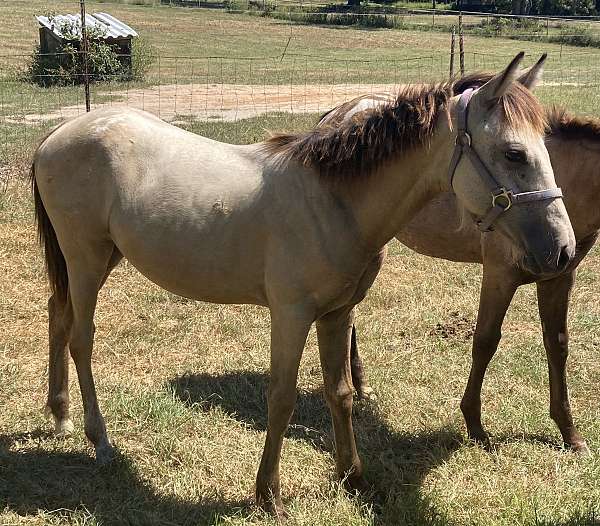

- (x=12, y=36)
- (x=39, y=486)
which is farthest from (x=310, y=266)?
(x=12, y=36)

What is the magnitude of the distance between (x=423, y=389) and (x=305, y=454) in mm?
1159

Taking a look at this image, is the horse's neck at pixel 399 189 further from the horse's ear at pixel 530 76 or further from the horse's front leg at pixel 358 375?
the horse's front leg at pixel 358 375

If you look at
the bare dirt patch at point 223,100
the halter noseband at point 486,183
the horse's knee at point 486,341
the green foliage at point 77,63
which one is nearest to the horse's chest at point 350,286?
the halter noseband at point 486,183

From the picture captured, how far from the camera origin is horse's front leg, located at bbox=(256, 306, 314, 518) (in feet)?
10.5

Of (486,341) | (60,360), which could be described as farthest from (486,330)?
(60,360)

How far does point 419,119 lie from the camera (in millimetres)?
2904

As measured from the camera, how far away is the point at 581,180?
395 centimetres

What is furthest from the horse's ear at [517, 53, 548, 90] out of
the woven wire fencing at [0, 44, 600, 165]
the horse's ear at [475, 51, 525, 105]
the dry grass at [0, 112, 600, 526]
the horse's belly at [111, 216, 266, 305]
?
the woven wire fencing at [0, 44, 600, 165]

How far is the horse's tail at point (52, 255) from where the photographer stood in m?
4.04

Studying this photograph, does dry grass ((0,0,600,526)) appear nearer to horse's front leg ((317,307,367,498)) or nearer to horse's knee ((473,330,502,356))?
horse's front leg ((317,307,367,498))

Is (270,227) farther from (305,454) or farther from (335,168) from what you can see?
(305,454)

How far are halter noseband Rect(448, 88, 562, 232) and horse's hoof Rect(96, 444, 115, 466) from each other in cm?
237

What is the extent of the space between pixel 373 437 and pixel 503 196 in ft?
6.80

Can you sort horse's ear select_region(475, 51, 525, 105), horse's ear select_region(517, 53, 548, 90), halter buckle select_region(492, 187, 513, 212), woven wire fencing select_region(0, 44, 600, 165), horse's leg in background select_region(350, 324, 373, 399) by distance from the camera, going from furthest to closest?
woven wire fencing select_region(0, 44, 600, 165) → horse's leg in background select_region(350, 324, 373, 399) → horse's ear select_region(517, 53, 548, 90) → halter buckle select_region(492, 187, 513, 212) → horse's ear select_region(475, 51, 525, 105)
